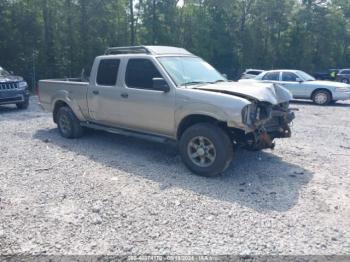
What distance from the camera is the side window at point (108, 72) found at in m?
6.47

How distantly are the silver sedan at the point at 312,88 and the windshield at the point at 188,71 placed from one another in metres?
8.73

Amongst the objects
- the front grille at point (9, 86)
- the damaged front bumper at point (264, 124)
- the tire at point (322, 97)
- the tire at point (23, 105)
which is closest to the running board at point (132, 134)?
the damaged front bumper at point (264, 124)

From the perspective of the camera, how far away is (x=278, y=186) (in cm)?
493

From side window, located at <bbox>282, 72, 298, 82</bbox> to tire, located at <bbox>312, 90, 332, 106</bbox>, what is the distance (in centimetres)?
113

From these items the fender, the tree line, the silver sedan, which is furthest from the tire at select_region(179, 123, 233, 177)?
the tree line

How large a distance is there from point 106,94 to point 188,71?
173cm

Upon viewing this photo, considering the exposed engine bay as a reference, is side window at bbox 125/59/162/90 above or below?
above

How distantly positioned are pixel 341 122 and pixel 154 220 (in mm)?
8448

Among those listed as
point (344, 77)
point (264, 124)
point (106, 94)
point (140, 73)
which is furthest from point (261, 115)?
point (344, 77)

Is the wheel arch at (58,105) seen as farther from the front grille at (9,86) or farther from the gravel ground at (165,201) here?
the front grille at (9,86)

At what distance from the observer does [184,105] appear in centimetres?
527

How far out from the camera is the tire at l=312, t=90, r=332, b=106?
14.4m

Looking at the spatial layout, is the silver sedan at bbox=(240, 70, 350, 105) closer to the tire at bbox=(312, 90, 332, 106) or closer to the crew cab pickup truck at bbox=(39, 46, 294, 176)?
the tire at bbox=(312, 90, 332, 106)

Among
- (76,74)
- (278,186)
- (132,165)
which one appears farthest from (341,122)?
(76,74)
